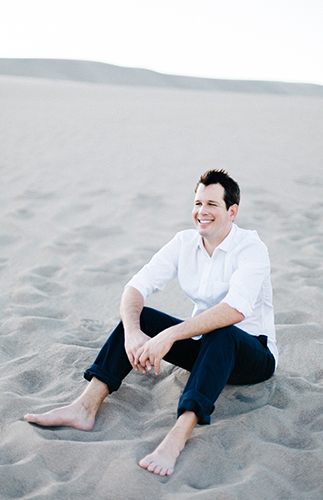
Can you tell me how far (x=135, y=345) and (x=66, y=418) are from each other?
1.52ft

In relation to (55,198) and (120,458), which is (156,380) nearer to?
(120,458)

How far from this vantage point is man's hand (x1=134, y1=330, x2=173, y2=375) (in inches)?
79.6

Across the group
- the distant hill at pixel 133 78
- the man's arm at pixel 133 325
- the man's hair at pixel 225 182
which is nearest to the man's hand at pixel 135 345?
the man's arm at pixel 133 325

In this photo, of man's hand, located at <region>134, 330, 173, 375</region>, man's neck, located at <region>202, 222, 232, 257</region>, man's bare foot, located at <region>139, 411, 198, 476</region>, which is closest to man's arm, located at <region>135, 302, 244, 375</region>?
man's hand, located at <region>134, 330, 173, 375</region>

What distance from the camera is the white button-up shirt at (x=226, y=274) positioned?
212cm

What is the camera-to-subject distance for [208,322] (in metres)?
2.02

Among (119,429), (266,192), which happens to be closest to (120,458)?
(119,429)

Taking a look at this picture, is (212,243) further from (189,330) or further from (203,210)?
(189,330)

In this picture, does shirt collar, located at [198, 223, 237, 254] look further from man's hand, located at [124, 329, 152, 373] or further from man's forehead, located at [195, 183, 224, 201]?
man's hand, located at [124, 329, 152, 373]

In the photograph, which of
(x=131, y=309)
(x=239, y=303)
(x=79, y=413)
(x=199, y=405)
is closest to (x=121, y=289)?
(x=131, y=309)

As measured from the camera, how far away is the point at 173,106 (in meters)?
11.3

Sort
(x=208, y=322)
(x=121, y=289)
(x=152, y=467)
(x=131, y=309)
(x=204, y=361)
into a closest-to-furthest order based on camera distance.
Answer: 1. (x=152, y=467)
2. (x=204, y=361)
3. (x=208, y=322)
4. (x=131, y=309)
5. (x=121, y=289)

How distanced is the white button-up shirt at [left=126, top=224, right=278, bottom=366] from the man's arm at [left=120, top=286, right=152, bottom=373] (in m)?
0.08

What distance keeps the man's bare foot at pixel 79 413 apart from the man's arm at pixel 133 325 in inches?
9.1
